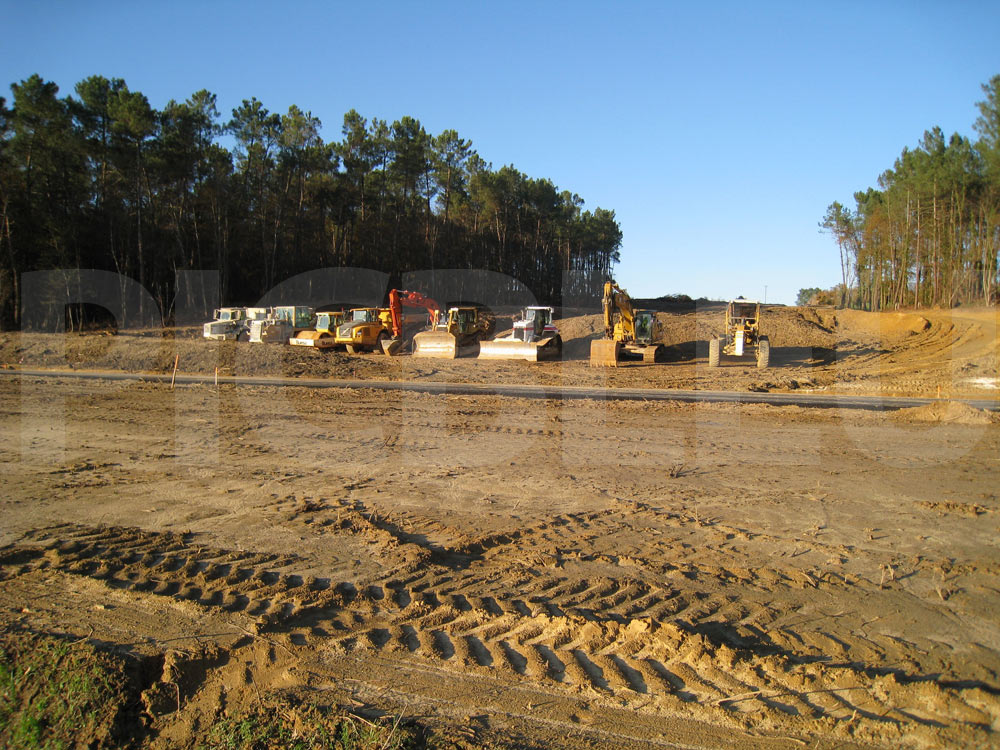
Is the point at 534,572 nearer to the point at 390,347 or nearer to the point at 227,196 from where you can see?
the point at 390,347

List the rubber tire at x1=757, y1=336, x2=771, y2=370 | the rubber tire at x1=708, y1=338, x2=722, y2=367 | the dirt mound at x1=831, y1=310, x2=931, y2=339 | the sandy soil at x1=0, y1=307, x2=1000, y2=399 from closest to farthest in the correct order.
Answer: the sandy soil at x1=0, y1=307, x2=1000, y2=399, the rubber tire at x1=757, y1=336, x2=771, y2=370, the rubber tire at x1=708, y1=338, x2=722, y2=367, the dirt mound at x1=831, y1=310, x2=931, y2=339

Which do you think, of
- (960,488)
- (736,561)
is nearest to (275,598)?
(736,561)

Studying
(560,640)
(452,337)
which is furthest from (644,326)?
(560,640)

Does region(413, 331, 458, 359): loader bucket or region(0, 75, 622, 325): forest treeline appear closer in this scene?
region(413, 331, 458, 359): loader bucket

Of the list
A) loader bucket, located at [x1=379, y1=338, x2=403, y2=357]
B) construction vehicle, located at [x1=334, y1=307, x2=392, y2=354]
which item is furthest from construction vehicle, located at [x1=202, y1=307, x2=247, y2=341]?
loader bucket, located at [x1=379, y1=338, x2=403, y2=357]

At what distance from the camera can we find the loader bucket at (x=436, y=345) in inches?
1118

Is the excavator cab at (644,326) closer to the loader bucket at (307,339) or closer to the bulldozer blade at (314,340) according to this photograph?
the bulldozer blade at (314,340)

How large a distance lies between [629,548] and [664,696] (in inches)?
101

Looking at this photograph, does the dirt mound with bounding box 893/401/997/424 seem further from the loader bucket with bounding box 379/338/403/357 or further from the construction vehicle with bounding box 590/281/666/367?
the loader bucket with bounding box 379/338/403/357

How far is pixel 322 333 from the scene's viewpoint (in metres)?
30.4

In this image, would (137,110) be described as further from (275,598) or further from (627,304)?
(275,598)

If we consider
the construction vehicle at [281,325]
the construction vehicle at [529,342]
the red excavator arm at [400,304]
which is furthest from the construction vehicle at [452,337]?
the construction vehicle at [281,325]

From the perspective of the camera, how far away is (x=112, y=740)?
12.3ft

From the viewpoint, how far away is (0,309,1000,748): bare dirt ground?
3.87 m
